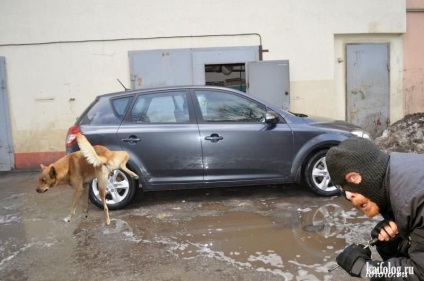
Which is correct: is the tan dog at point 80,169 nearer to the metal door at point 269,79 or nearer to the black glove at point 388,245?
the black glove at point 388,245

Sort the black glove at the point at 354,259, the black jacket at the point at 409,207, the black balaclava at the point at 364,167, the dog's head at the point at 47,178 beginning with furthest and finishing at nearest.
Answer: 1. the dog's head at the point at 47,178
2. the black glove at the point at 354,259
3. the black balaclava at the point at 364,167
4. the black jacket at the point at 409,207

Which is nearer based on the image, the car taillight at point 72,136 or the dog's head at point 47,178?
Answer: the dog's head at point 47,178

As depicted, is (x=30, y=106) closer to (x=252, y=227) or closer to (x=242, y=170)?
(x=242, y=170)

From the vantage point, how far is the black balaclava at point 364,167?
1.70 metres

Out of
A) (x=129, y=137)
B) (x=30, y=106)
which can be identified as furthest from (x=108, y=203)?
(x=30, y=106)

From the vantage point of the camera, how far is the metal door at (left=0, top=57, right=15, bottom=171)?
853 cm

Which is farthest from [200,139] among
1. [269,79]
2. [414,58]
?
[414,58]

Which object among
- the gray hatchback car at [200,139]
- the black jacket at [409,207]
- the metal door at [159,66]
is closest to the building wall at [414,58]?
the gray hatchback car at [200,139]

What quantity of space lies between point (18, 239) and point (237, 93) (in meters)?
3.23

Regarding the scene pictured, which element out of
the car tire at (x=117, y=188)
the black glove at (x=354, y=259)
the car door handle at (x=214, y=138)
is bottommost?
the car tire at (x=117, y=188)

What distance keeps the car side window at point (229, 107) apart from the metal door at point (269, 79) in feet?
9.68

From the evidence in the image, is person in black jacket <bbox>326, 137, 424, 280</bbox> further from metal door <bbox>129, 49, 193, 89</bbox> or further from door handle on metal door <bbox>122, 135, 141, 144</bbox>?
metal door <bbox>129, 49, 193, 89</bbox>

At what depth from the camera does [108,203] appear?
5.59 metres

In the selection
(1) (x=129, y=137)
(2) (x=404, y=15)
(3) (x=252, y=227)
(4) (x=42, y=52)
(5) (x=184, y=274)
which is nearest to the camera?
(5) (x=184, y=274)
